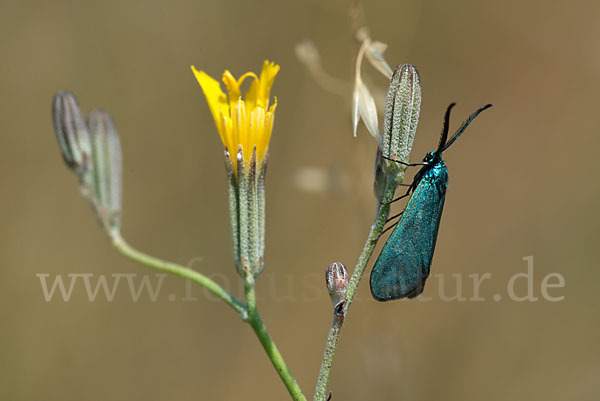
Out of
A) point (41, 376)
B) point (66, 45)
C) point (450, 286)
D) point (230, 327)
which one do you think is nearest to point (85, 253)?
point (41, 376)

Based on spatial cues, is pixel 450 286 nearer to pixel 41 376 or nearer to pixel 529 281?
pixel 529 281

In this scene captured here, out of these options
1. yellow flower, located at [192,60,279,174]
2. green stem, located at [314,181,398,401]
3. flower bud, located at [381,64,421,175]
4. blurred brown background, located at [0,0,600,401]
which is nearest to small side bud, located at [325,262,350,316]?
green stem, located at [314,181,398,401]

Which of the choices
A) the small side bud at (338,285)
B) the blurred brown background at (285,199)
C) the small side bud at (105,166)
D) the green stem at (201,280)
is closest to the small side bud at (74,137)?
the small side bud at (105,166)

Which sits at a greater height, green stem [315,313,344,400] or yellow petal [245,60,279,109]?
yellow petal [245,60,279,109]

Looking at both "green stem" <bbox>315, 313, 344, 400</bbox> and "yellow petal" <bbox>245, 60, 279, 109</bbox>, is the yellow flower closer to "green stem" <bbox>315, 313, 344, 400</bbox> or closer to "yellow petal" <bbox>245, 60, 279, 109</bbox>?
"yellow petal" <bbox>245, 60, 279, 109</bbox>

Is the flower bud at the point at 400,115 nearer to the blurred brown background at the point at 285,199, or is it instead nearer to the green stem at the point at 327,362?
the green stem at the point at 327,362
